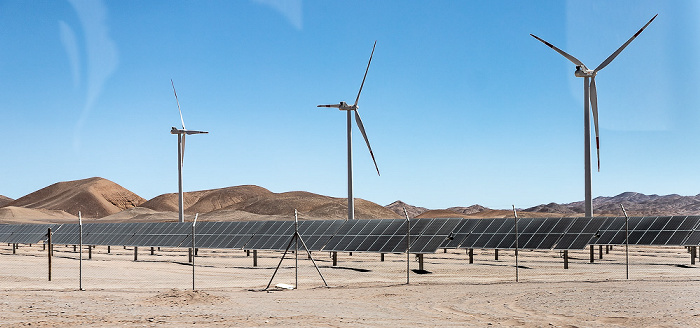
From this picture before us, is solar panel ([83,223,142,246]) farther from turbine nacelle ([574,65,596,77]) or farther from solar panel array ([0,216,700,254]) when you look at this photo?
turbine nacelle ([574,65,596,77])

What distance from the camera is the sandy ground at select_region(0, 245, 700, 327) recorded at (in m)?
21.4

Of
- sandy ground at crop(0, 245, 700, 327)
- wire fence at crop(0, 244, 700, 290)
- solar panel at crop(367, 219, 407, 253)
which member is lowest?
wire fence at crop(0, 244, 700, 290)

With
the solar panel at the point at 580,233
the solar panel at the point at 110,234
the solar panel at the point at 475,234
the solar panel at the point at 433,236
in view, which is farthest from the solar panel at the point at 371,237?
the solar panel at the point at 110,234

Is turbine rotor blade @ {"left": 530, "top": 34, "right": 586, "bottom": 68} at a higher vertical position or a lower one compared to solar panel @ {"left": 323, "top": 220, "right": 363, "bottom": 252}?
higher

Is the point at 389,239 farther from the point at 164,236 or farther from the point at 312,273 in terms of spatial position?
the point at 164,236

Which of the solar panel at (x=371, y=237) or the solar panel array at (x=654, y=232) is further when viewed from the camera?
the solar panel at (x=371, y=237)

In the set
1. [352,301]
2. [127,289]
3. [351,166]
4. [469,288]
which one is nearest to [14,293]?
[127,289]

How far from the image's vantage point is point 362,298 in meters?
27.8

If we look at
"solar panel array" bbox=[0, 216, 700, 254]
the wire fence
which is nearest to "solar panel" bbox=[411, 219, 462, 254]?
"solar panel array" bbox=[0, 216, 700, 254]

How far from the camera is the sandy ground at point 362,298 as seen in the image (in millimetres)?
21406

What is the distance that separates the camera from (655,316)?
21.8 metres

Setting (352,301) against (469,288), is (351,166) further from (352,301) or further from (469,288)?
(352,301)

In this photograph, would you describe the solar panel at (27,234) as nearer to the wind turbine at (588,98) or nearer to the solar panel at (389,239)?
the solar panel at (389,239)

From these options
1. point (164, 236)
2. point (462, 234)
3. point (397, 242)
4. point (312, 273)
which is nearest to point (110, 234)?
point (164, 236)
